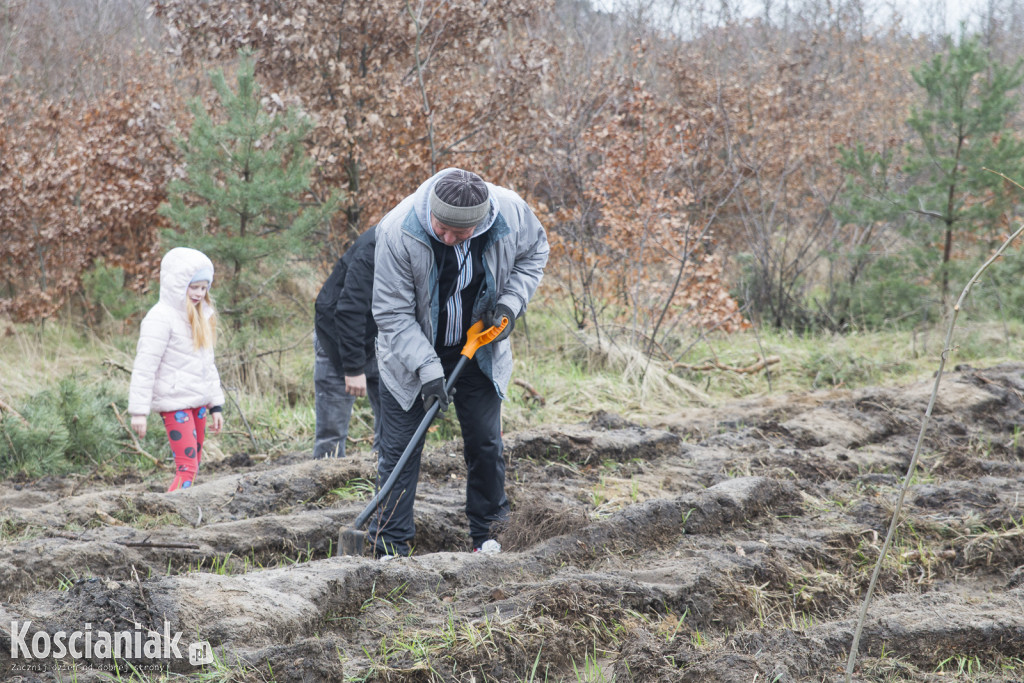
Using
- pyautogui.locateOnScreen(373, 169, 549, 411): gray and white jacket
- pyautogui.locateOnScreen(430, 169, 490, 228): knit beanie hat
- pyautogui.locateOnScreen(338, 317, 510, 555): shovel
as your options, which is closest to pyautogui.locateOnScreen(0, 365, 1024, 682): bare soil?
pyautogui.locateOnScreen(338, 317, 510, 555): shovel

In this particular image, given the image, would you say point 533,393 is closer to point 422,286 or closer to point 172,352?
point 172,352

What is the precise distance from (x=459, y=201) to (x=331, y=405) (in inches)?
104

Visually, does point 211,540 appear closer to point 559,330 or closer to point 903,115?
point 559,330

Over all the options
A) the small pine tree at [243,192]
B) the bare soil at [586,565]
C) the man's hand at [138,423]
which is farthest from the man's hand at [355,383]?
the small pine tree at [243,192]

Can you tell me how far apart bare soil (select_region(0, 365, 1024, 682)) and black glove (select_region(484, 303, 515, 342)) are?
3.17 feet

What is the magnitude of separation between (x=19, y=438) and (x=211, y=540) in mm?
2819

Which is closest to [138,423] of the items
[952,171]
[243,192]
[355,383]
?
[355,383]

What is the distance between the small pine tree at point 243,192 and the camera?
25.7 feet

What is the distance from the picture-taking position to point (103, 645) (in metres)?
2.80

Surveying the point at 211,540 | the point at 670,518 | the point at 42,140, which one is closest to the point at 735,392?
the point at 670,518

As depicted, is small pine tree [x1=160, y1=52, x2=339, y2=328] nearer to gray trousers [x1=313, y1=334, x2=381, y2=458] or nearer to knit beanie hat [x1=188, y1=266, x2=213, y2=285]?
gray trousers [x1=313, y1=334, x2=381, y2=458]

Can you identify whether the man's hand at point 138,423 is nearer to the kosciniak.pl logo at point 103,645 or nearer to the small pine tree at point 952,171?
the kosciniak.pl logo at point 103,645

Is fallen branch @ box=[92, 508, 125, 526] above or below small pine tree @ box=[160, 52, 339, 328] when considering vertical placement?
below

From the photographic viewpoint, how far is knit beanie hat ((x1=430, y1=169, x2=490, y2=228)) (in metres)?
3.57
